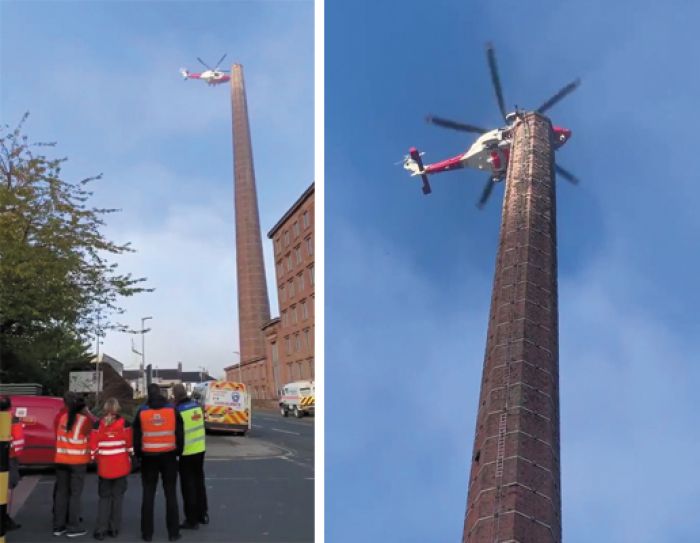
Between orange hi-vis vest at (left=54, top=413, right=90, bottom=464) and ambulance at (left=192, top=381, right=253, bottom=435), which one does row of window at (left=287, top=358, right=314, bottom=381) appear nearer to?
ambulance at (left=192, top=381, right=253, bottom=435)

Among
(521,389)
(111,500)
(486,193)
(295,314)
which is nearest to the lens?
(111,500)

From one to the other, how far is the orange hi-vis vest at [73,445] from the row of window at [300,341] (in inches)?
2299

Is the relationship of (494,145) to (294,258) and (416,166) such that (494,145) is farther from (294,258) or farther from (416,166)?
(294,258)

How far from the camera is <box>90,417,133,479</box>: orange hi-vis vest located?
7816 mm

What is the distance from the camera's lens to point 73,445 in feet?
26.3

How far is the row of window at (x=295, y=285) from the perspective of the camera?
67.2m

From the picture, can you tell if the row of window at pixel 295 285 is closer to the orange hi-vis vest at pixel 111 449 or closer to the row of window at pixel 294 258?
the row of window at pixel 294 258

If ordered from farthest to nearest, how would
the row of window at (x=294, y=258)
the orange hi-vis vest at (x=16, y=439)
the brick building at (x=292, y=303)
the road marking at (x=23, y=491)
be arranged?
1. the row of window at (x=294, y=258)
2. the brick building at (x=292, y=303)
3. the road marking at (x=23, y=491)
4. the orange hi-vis vest at (x=16, y=439)

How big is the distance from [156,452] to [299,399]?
35722mm

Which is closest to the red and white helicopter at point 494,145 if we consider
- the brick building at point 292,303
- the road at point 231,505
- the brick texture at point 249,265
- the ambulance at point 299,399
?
the road at point 231,505

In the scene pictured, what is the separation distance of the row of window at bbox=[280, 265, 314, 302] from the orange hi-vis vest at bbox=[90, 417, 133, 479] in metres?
57.6

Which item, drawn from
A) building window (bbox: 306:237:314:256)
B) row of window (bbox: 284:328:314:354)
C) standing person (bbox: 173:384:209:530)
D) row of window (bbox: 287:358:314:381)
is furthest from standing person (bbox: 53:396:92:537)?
row of window (bbox: 284:328:314:354)

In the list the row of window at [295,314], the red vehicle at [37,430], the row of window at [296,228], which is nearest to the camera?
the red vehicle at [37,430]

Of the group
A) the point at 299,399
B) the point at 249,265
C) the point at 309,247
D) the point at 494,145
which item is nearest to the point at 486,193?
the point at 494,145
